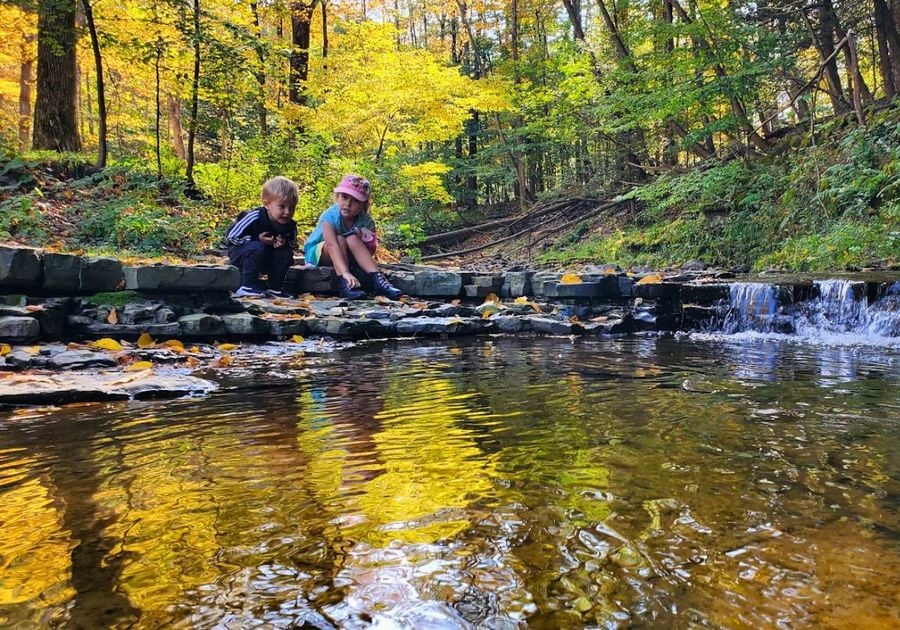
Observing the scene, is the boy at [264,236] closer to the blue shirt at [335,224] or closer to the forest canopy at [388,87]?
the blue shirt at [335,224]

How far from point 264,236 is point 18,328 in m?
2.88

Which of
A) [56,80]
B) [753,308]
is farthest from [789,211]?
[56,80]

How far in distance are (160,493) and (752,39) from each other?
1384 cm

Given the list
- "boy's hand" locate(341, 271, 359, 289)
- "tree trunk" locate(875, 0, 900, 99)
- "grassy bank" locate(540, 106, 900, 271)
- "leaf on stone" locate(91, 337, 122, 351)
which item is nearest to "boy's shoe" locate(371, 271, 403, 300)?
"boy's hand" locate(341, 271, 359, 289)

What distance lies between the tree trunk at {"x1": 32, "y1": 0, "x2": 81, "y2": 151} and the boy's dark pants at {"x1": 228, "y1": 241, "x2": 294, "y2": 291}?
5.13 metres

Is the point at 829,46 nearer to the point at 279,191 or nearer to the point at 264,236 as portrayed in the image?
the point at 279,191

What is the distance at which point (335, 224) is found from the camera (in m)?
7.93

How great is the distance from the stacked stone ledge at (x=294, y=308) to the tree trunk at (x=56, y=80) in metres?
5.44

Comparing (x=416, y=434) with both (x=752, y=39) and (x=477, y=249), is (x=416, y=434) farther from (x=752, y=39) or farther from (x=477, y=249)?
(x=477, y=249)

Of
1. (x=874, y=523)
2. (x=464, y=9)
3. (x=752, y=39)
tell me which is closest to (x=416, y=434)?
(x=874, y=523)

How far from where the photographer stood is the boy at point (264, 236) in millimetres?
7027

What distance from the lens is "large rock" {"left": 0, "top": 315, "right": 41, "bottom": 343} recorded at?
185 inches

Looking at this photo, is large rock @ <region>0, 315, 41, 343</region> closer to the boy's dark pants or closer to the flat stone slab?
the flat stone slab

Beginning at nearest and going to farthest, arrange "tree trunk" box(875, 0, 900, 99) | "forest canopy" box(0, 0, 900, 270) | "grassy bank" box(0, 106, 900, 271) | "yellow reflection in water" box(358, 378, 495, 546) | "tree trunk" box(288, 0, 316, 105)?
"yellow reflection in water" box(358, 378, 495, 546), "grassy bank" box(0, 106, 900, 271), "forest canopy" box(0, 0, 900, 270), "tree trunk" box(875, 0, 900, 99), "tree trunk" box(288, 0, 316, 105)
